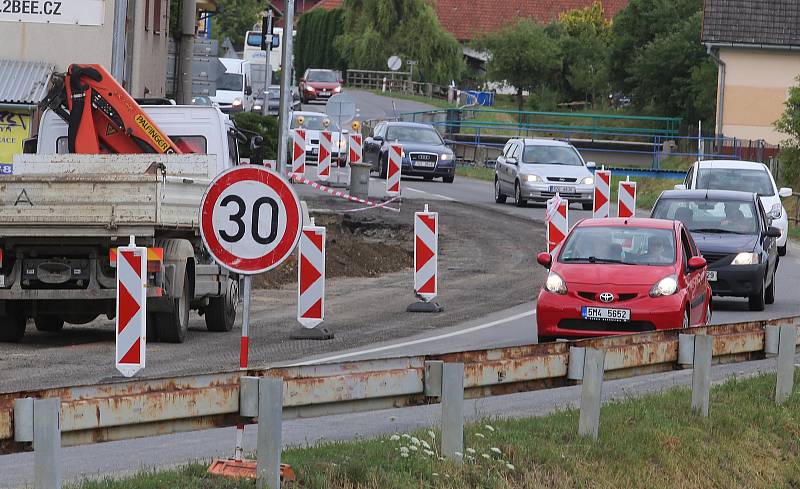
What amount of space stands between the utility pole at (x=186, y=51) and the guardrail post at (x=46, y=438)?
38990 mm

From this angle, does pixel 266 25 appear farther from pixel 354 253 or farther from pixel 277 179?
pixel 277 179

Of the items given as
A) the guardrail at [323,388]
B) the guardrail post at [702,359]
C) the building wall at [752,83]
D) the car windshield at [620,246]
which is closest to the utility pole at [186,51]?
the building wall at [752,83]

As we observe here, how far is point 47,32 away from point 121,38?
21.5 ft

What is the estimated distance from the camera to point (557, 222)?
23312 millimetres

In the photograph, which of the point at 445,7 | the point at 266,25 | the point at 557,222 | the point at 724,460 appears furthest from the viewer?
the point at 445,7

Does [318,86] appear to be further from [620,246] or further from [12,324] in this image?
[12,324]

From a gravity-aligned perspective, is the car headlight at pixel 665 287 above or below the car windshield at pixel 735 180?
below

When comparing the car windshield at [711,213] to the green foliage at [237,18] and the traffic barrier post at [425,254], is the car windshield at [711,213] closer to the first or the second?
the traffic barrier post at [425,254]

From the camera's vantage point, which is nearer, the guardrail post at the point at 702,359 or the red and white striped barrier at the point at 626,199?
the guardrail post at the point at 702,359

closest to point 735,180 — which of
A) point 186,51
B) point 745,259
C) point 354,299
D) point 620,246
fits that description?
point 745,259

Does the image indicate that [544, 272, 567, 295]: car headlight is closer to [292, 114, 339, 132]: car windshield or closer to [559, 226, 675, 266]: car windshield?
[559, 226, 675, 266]: car windshield

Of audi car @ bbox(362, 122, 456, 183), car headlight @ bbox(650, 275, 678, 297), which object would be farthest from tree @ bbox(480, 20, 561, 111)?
car headlight @ bbox(650, 275, 678, 297)

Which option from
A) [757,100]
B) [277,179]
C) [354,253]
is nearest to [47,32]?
[354,253]

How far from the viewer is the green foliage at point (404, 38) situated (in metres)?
98.9
